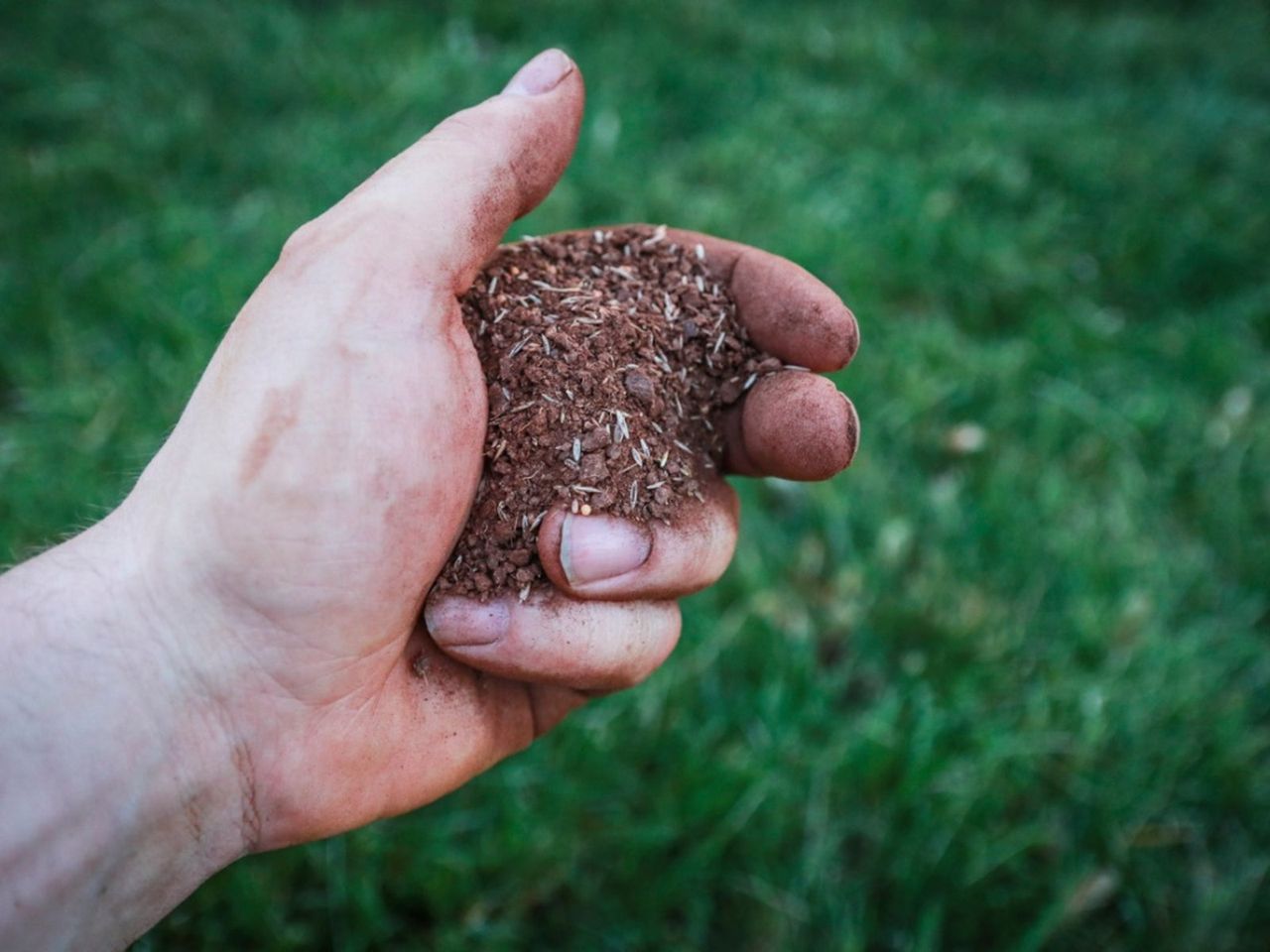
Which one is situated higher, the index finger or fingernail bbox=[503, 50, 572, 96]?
fingernail bbox=[503, 50, 572, 96]

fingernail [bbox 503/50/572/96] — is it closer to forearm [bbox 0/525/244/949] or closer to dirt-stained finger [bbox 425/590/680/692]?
dirt-stained finger [bbox 425/590/680/692]

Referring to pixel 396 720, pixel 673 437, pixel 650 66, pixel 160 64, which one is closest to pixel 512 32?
pixel 650 66

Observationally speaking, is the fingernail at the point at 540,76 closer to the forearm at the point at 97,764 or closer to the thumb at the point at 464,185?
the thumb at the point at 464,185

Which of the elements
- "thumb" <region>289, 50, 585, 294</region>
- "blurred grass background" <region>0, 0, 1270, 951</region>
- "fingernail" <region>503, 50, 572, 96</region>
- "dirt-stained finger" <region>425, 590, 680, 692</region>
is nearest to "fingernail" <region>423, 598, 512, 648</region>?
"dirt-stained finger" <region>425, 590, 680, 692</region>

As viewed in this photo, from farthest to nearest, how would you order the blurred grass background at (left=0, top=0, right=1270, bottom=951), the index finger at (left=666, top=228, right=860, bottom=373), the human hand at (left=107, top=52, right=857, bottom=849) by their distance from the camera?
the blurred grass background at (left=0, top=0, right=1270, bottom=951) → the index finger at (left=666, top=228, right=860, bottom=373) → the human hand at (left=107, top=52, right=857, bottom=849)

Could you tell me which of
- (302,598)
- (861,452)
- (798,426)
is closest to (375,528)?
(302,598)

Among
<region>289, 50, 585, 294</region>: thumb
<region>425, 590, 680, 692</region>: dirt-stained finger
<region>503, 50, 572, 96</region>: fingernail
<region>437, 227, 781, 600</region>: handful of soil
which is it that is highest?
<region>503, 50, 572, 96</region>: fingernail

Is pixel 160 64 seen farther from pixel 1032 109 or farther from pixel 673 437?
pixel 1032 109

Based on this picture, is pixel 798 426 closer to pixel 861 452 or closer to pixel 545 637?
pixel 545 637

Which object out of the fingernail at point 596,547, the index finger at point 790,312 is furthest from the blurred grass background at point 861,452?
the index finger at point 790,312
